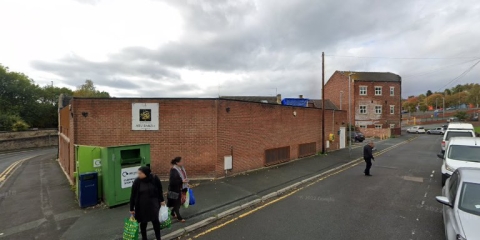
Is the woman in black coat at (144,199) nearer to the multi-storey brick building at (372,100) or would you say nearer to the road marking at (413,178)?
the road marking at (413,178)

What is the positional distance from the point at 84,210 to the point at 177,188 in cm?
334

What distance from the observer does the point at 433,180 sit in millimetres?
10734


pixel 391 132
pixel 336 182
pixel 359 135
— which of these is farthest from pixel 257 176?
pixel 391 132

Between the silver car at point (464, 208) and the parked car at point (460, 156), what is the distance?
3825 mm

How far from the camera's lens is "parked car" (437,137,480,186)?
847 cm

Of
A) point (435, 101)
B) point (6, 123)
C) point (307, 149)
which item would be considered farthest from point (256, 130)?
point (435, 101)

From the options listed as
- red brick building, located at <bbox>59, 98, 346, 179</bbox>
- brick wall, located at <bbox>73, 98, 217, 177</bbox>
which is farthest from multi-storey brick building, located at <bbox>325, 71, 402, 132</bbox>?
brick wall, located at <bbox>73, 98, 217, 177</bbox>

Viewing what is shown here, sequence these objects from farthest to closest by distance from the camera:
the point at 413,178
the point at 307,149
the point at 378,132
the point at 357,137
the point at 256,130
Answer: the point at 378,132 → the point at 357,137 → the point at 307,149 → the point at 256,130 → the point at 413,178

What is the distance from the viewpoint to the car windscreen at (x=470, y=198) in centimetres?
435

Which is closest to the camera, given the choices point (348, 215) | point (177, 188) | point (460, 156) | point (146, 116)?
point (177, 188)

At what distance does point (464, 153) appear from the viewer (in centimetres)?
923

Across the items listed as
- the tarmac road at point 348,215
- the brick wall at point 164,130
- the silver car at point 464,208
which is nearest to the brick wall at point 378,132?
the tarmac road at point 348,215

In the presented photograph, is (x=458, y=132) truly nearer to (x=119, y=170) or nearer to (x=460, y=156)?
(x=460, y=156)

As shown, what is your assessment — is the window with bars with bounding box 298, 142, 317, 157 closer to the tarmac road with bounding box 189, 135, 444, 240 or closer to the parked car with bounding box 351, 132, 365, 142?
the tarmac road with bounding box 189, 135, 444, 240
